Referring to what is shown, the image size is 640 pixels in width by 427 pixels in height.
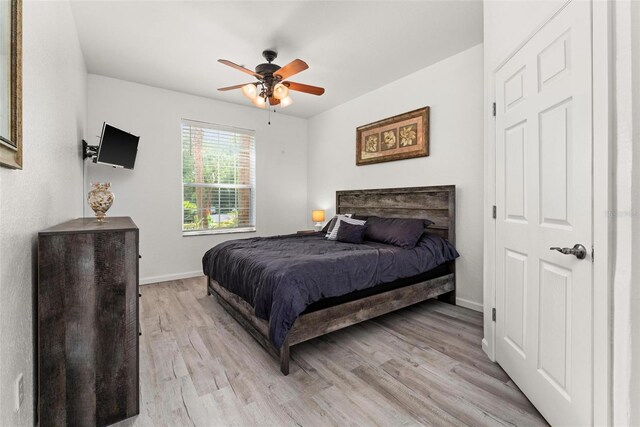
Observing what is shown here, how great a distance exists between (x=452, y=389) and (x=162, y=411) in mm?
1706

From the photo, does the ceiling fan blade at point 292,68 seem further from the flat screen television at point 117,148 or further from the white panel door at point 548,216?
→ the flat screen television at point 117,148

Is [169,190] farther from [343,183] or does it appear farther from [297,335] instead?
[297,335]

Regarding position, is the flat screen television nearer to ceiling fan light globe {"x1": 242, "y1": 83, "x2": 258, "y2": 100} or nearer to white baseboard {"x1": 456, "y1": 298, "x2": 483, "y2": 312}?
ceiling fan light globe {"x1": 242, "y1": 83, "x2": 258, "y2": 100}

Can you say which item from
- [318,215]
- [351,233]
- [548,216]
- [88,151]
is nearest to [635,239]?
[548,216]

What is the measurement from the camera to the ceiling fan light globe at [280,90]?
2.91 m

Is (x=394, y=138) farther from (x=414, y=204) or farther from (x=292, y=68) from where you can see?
(x=292, y=68)

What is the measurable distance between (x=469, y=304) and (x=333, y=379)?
206cm

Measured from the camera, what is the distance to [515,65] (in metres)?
1.79

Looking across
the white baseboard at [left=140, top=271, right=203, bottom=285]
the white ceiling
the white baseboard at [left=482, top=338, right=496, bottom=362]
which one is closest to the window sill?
the white baseboard at [left=140, top=271, right=203, bottom=285]

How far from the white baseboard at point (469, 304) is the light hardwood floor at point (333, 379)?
1.23 ft

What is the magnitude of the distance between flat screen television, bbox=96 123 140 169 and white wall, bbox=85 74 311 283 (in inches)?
14.9

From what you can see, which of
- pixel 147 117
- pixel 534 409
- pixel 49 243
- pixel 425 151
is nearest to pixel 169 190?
pixel 147 117

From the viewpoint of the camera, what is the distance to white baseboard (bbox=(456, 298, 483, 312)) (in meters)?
3.12

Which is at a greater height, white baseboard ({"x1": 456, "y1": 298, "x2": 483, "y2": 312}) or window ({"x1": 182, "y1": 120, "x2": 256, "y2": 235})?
window ({"x1": 182, "y1": 120, "x2": 256, "y2": 235})
